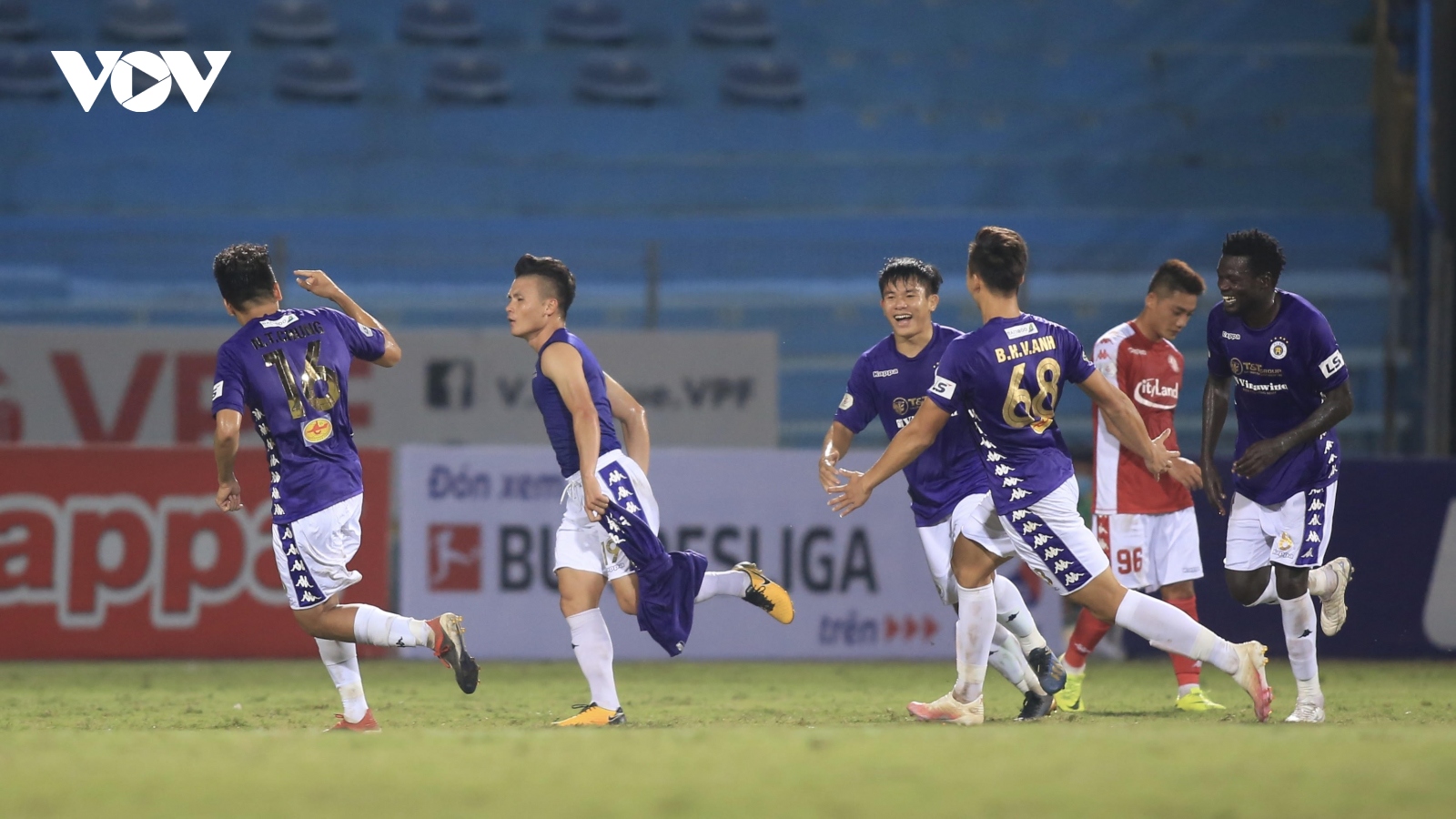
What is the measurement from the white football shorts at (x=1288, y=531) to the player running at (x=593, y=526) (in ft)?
8.00

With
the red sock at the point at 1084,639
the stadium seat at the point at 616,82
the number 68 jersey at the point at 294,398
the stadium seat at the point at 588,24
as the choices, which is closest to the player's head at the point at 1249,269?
the red sock at the point at 1084,639

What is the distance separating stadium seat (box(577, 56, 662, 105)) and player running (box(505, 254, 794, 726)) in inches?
453

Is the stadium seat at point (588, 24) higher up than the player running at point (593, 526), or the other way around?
the stadium seat at point (588, 24)

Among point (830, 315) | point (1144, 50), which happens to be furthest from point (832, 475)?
point (1144, 50)

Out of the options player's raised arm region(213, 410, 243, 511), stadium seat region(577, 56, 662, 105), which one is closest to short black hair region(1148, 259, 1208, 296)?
player's raised arm region(213, 410, 243, 511)

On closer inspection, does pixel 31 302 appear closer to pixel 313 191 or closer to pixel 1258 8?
pixel 313 191

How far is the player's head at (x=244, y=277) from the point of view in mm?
6965

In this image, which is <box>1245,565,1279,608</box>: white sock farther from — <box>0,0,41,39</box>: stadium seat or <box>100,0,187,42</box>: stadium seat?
<box>0,0,41,39</box>: stadium seat

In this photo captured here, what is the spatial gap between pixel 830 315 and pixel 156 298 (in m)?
5.95

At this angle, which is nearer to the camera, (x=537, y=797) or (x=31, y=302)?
(x=537, y=797)

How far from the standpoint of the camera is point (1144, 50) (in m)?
19.0

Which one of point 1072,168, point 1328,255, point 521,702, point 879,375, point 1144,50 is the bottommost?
point 521,702

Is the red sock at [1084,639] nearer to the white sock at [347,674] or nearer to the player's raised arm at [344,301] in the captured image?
the white sock at [347,674]

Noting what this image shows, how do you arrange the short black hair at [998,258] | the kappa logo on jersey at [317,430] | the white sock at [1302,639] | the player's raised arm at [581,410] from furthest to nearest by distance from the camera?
the white sock at [1302,639], the kappa logo on jersey at [317,430], the player's raised arm at [581,410], the short black hair at [998,258]
